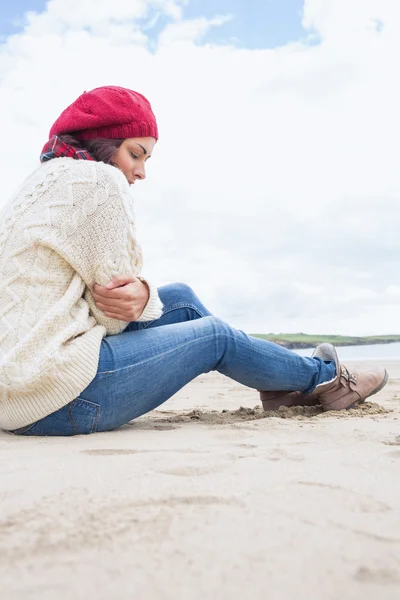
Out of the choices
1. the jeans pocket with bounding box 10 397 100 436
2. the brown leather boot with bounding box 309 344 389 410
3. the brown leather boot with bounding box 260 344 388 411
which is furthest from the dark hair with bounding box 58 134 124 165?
the brown leather boot with bounding box 309 344 389 410

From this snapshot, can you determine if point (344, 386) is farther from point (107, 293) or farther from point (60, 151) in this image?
point (60, 151)

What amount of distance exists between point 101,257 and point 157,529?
1267mm

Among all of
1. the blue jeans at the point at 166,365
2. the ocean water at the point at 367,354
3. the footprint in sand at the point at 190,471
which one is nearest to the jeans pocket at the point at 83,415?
the blue jeans at the point at 166,365

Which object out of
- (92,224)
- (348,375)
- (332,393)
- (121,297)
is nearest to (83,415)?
(121,297)

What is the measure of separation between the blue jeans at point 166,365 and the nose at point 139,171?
58 centimetres

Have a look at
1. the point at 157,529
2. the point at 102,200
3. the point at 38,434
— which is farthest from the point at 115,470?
the point at 102,200

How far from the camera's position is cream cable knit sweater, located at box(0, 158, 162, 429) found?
207 centimetres

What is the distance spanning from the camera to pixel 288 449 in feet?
6.25

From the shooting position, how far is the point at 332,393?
3092mm

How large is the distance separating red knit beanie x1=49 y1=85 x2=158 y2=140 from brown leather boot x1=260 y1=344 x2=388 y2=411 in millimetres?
1536

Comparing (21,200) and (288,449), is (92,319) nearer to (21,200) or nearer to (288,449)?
(21,200)

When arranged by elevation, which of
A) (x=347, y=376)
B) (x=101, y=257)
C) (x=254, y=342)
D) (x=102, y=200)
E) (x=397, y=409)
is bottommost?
(x=397, y=409)

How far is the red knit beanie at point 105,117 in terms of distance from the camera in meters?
2.51

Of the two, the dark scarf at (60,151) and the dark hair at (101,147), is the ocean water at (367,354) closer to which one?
the dark hair at (101,147)
